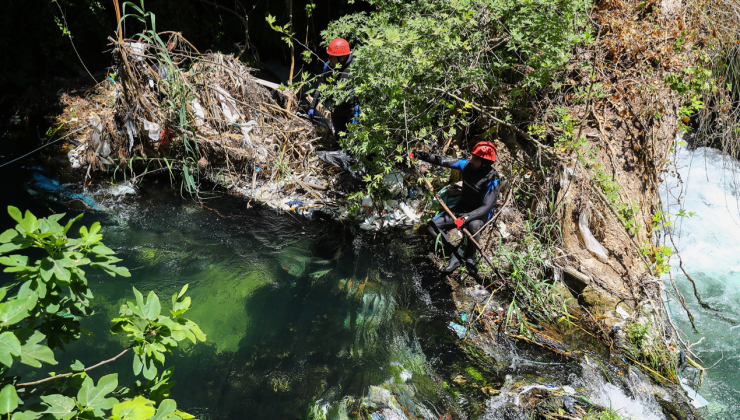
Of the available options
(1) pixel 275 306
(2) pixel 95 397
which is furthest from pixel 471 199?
(2) pixel 95 397

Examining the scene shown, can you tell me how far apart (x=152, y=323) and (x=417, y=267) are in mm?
3152

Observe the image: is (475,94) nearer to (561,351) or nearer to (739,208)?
(561,351)

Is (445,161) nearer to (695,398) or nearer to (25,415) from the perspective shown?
(695,398)

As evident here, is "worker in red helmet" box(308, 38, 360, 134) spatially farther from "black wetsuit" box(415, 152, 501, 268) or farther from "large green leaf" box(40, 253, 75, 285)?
"large green leaf" box(40, 253, 75, 285)

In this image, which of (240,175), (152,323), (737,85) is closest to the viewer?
(152,323)

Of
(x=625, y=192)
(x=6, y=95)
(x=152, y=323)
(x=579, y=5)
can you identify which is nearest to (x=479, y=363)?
(x=625, y=192)

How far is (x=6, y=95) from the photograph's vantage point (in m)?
5.92

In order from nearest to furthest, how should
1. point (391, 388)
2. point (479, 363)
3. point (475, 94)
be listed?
1. point (391, 388)
2. point (479, 363)
3. point (475, 94)

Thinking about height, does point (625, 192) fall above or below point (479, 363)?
above

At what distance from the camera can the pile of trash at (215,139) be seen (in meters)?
→ 4.73

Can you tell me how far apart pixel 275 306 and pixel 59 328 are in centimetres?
222

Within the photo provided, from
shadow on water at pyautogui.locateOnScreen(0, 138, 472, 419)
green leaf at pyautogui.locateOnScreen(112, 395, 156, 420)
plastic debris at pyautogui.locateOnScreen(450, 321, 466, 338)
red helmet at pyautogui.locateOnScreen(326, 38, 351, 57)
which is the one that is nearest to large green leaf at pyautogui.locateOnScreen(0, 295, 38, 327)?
green leaf at pyautogui.locateOnScreen(112, 395, 156, 420)

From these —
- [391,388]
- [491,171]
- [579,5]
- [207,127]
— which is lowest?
[391,388]

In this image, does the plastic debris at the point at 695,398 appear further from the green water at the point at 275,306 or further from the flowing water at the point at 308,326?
the green water at the point at 275,306
